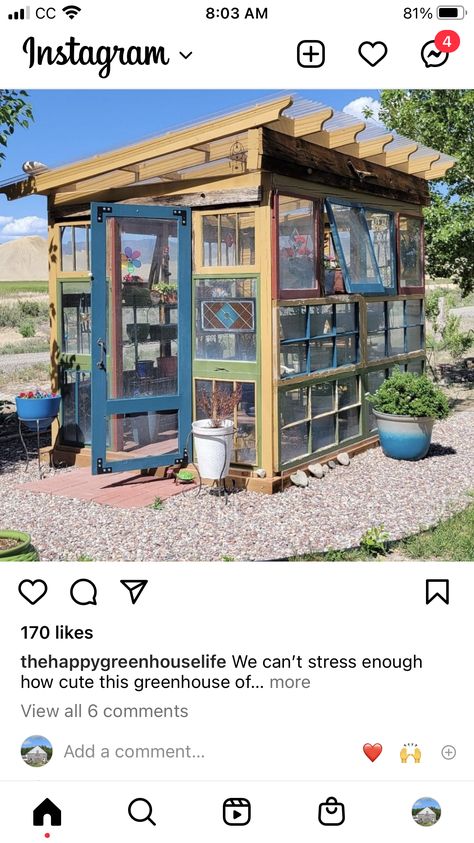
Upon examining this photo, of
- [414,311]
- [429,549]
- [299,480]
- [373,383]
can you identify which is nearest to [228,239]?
[299,480]

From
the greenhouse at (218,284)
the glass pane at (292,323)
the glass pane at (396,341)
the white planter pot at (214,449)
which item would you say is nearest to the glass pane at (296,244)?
the greenhouse at (218,284)

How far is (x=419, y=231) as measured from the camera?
9.98 m

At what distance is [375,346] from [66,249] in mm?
3471

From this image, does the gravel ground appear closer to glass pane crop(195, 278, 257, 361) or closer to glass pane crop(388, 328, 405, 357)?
glass pane crop(195, 278, 257, 361)

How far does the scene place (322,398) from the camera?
25.3ft

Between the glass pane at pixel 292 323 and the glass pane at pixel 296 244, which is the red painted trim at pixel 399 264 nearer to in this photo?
the glass pane at pixel 296 244

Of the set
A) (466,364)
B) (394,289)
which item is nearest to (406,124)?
(394,289)

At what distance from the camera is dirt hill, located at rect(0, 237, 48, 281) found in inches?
2901

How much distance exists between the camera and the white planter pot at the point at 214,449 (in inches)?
252

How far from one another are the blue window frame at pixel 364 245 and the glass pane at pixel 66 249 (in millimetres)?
2472

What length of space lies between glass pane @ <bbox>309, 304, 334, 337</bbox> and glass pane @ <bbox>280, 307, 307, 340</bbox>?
0.47 feet

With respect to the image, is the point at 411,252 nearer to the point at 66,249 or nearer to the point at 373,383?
the point at 373,383
